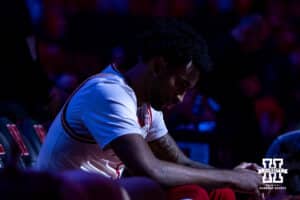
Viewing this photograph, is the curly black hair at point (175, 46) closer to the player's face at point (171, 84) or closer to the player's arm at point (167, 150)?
the player's face at point (171, 84)

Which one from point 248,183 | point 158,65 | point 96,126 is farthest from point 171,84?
point 248,183

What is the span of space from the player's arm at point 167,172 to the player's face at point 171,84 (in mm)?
242

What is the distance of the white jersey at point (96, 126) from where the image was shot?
262 cm

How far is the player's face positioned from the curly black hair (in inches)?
1.0

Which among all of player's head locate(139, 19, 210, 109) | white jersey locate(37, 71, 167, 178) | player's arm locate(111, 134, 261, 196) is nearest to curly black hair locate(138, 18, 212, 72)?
player's head locate(139, 19, 210, 109)

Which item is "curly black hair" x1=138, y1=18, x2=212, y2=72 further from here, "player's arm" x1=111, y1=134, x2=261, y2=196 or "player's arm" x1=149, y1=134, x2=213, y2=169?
"player's arm" x1=149, y1=134, x2=213, y2=169

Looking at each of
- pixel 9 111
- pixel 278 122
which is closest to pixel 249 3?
pixel 278 122

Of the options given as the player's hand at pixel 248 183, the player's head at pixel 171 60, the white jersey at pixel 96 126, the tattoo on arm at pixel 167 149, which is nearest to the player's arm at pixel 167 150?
the tattoo on arm at pixel 167 149

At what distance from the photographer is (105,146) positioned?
8.54 feet

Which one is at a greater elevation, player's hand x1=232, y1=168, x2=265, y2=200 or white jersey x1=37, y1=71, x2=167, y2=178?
white jersey x1=37, y1=71, x2=167, y2=178

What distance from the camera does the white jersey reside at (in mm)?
2621

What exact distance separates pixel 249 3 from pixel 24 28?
9.04ft

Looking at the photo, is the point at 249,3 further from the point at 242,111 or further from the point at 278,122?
the point at 242,111

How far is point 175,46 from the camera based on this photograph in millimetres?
2721
